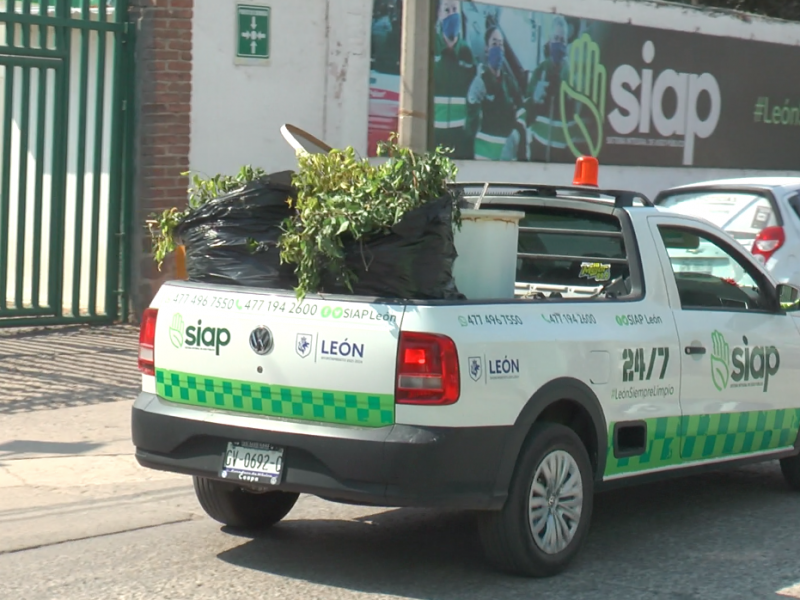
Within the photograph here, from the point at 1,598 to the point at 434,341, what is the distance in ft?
6.62

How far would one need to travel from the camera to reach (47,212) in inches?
463

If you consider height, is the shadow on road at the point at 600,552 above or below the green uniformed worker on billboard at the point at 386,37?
below

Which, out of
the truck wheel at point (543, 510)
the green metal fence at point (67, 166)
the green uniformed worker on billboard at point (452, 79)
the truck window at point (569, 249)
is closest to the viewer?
the truck wheel at point (543, 510)

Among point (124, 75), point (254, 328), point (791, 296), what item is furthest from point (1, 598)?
point (124, 75)

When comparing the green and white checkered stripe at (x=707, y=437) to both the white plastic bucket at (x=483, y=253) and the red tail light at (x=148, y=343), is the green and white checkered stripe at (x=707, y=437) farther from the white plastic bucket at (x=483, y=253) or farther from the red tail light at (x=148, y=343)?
the red tail light at (x=148, y=343)

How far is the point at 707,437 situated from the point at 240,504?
7.66ft

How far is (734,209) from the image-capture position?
459 inches

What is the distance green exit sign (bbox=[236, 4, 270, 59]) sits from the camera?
40.5 feet

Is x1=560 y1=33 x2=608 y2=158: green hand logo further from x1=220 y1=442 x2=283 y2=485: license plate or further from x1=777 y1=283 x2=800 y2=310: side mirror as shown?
x1=220 y1=442 x2=283 y2=485: license plate

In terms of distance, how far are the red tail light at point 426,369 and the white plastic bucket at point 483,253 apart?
0.73 metres

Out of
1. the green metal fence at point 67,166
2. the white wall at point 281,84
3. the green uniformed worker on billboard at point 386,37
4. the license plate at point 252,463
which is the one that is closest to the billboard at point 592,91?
the green uniformed worker on billboard at point 386,37

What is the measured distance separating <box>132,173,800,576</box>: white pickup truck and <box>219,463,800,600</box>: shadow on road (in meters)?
0.19

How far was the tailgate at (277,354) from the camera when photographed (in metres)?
5.21

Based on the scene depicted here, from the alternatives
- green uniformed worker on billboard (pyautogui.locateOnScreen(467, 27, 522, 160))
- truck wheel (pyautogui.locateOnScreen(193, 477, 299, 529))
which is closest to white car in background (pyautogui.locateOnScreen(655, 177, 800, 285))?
green uniformed worker on billboard (pyautogui.locateOnScreen(467, 27, 522, 160))
